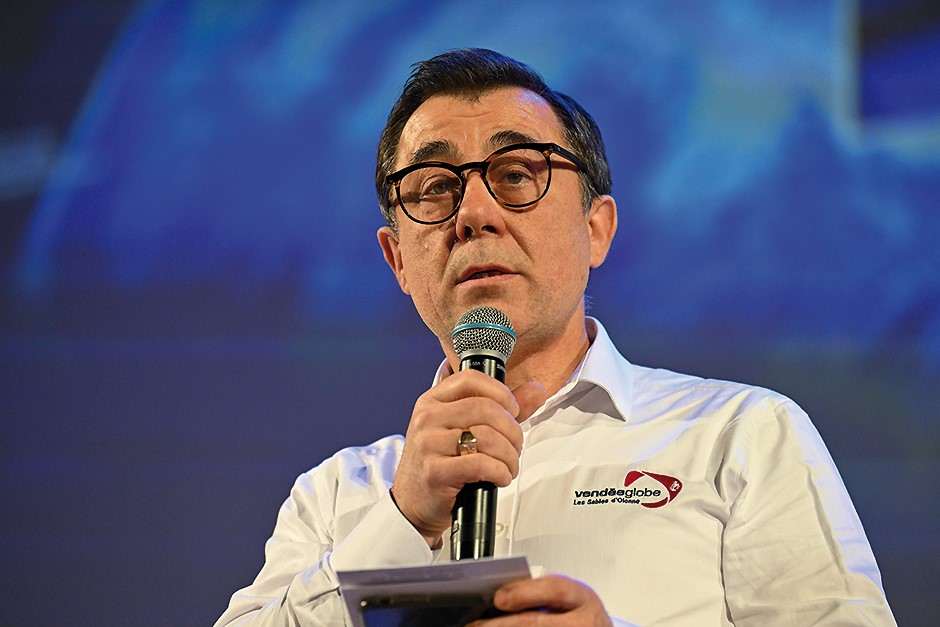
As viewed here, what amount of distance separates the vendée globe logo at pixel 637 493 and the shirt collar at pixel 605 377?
7.3 inches

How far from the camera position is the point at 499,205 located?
6.50 feet

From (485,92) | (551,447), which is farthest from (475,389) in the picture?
(485,92)

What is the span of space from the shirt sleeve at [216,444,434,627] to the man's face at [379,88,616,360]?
1.38 feet

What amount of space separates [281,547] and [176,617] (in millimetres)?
814

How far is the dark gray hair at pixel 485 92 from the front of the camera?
2.21 metres

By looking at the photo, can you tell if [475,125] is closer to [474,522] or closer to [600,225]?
[600,225]

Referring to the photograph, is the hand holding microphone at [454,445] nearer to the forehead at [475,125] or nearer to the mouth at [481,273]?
the mouth at [481,273]

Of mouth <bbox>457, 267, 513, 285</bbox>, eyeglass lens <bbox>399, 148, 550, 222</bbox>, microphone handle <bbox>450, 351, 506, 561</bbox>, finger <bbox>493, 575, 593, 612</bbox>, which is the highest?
eyeglass lens <bbox>399, 148, 550, 222</bbox>

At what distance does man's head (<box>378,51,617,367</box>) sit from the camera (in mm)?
1952

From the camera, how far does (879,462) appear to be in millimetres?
2455

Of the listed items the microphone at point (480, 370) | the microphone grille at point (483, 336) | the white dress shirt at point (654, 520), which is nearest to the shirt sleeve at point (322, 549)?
the white dress shirt at point (654, 520)

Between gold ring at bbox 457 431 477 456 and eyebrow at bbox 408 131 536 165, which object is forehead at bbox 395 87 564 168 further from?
gold ring at bbox 457 431 477 456

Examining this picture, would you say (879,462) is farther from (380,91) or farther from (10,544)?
(10,544)

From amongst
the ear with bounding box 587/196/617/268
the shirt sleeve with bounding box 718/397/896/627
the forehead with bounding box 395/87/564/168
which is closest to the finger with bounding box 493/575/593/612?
the shirt sleeve with bounding box 718/397/896/627
